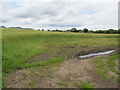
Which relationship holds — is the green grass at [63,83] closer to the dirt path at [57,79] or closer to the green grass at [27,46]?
the dirt path at [57,79]

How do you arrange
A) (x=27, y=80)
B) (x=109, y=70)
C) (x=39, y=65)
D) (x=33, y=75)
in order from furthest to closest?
1. (x=39, y=65)
2. (x=109, y=70)
3. (x=33, y=75)
4. (x=27, y=80)

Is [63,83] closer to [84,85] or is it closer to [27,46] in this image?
[84,85]

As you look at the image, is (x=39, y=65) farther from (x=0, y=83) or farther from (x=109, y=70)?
(x=109, y=70)

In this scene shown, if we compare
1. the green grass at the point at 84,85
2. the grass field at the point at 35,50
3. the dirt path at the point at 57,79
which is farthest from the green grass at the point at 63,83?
the grass field at the point at 35,50

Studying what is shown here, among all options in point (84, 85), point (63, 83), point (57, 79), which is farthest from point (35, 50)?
point (84, 85)

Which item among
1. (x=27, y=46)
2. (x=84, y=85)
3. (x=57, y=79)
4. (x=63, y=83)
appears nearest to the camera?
(x=84, y=85)

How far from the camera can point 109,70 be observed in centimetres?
673

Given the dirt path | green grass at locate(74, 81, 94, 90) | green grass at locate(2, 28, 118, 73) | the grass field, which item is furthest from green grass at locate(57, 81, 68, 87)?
green grass at locate(2, 28, 118, 73)

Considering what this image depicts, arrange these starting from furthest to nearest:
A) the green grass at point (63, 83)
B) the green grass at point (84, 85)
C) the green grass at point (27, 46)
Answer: the green grass at point (27, 46), the green grass at point (63, 83), the green grass at point (84, 85)

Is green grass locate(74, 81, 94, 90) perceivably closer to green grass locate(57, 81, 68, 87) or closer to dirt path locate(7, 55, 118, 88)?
dirt path locate(7, 55, 118, 88)

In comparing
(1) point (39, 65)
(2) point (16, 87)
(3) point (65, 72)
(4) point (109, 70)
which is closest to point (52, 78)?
(3) point (65, 72)

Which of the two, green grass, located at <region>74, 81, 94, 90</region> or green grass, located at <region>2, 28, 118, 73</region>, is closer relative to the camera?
green grass, located at <region>74, 81, 94, 90</region>

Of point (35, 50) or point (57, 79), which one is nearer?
point (57, 79)

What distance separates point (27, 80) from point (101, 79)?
13.4ft
